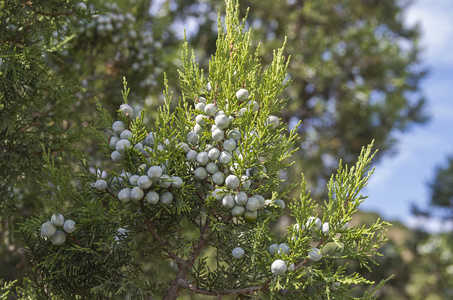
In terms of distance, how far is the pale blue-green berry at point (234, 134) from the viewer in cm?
157

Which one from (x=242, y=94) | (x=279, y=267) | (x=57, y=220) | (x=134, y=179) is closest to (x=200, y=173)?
(x=134, y=179)

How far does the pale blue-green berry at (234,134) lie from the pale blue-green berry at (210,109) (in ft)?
0.36

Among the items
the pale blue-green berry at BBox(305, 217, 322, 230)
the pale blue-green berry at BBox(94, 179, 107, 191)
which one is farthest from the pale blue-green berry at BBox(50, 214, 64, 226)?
the pale blue-green berry at BBox(305, 217, 322, 230)

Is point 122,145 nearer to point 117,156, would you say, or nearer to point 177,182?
point 117,156

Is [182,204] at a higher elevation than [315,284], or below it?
→ below

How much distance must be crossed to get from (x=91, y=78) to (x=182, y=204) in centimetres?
255

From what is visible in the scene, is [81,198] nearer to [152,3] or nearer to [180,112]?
[180,112]

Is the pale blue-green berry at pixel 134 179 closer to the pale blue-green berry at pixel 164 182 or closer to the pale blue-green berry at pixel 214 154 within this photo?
the pale blue-green berry at pixel 164 182

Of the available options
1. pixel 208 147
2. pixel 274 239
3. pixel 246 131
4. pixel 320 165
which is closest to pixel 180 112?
pixel 208 147

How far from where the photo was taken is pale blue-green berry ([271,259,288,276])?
1.37 metres

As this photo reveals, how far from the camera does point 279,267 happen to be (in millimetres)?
1368

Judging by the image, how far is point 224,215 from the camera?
1.65m

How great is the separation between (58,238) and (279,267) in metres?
0.89

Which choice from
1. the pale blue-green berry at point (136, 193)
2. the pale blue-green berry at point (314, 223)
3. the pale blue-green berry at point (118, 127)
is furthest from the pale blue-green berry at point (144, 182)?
the pale blue-green berry at point (314, 223)
